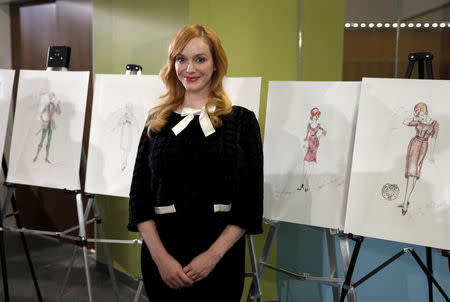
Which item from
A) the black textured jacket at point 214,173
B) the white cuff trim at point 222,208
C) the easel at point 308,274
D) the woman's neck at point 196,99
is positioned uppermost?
the woman's neck at point 196,99

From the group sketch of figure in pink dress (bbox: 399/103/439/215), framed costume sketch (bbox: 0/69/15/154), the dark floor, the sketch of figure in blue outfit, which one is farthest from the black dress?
the dark floor

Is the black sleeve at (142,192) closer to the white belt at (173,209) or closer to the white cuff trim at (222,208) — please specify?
the white belt at (173,209)

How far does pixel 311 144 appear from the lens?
6.36 feet

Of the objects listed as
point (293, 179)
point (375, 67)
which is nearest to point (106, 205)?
point (293, 179)

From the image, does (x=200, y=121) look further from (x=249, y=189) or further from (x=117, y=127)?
(x=117, y=127)

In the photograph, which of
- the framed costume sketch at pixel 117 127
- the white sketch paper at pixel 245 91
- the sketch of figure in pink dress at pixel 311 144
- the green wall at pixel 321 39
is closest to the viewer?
the sketch of figure in pink dress at pixel 311 144

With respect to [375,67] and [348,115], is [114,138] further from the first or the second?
[375,67]

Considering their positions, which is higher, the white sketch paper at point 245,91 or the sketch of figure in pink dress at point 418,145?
the white sketch paper at point 245,91

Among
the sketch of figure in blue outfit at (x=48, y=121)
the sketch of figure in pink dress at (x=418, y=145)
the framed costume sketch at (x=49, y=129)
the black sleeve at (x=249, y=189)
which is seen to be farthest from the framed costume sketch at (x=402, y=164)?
the sketch of figure in blue outfit at (x=48, y=121)

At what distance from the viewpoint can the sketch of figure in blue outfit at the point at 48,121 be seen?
8.46ft

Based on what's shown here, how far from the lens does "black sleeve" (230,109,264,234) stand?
150cm

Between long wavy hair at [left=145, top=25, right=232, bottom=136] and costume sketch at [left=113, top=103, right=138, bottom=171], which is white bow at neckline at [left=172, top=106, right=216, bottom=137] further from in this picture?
costume sketch at [left=113, top=103, right=138, bottom=171]

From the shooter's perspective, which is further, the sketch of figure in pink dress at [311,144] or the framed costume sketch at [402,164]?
the sketch of figure in pink dress at [311,144]

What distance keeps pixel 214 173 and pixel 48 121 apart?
149 centimetres
